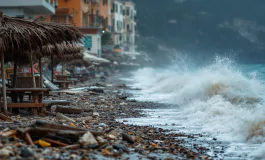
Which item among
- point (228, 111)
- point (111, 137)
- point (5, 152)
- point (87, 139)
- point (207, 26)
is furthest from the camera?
point (207, 26)

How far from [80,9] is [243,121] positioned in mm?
50345

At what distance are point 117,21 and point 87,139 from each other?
9238 cm

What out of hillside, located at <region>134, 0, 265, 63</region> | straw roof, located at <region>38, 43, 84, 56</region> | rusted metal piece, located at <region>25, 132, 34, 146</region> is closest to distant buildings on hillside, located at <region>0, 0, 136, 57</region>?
straw roof, located at <region>38, 43, 84, 56</region>

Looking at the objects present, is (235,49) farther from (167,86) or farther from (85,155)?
(85,155)

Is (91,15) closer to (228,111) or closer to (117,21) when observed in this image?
(117,21)

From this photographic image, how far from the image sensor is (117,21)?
99.8m

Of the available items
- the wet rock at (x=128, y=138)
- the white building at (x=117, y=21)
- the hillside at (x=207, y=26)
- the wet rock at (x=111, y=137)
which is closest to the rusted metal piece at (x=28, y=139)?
the wet rock at (x=111, y=137)

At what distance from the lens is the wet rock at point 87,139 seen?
805 cm

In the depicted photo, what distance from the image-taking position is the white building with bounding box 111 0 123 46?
9544cm

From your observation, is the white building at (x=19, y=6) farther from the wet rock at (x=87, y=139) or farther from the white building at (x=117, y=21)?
the white building at (x=117, y=21)

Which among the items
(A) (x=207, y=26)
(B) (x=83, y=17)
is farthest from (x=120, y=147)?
(A) (x=207, y=26)

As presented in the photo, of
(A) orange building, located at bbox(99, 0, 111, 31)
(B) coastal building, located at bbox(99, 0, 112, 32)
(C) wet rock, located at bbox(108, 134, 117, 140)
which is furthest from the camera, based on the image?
(A) orange building, located at bbox(99, 0, 111, 31)

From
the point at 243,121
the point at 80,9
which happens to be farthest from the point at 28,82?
the point at 80,9

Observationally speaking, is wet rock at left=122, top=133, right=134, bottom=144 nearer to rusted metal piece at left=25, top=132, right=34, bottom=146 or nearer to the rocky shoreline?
the rocky shoreline
